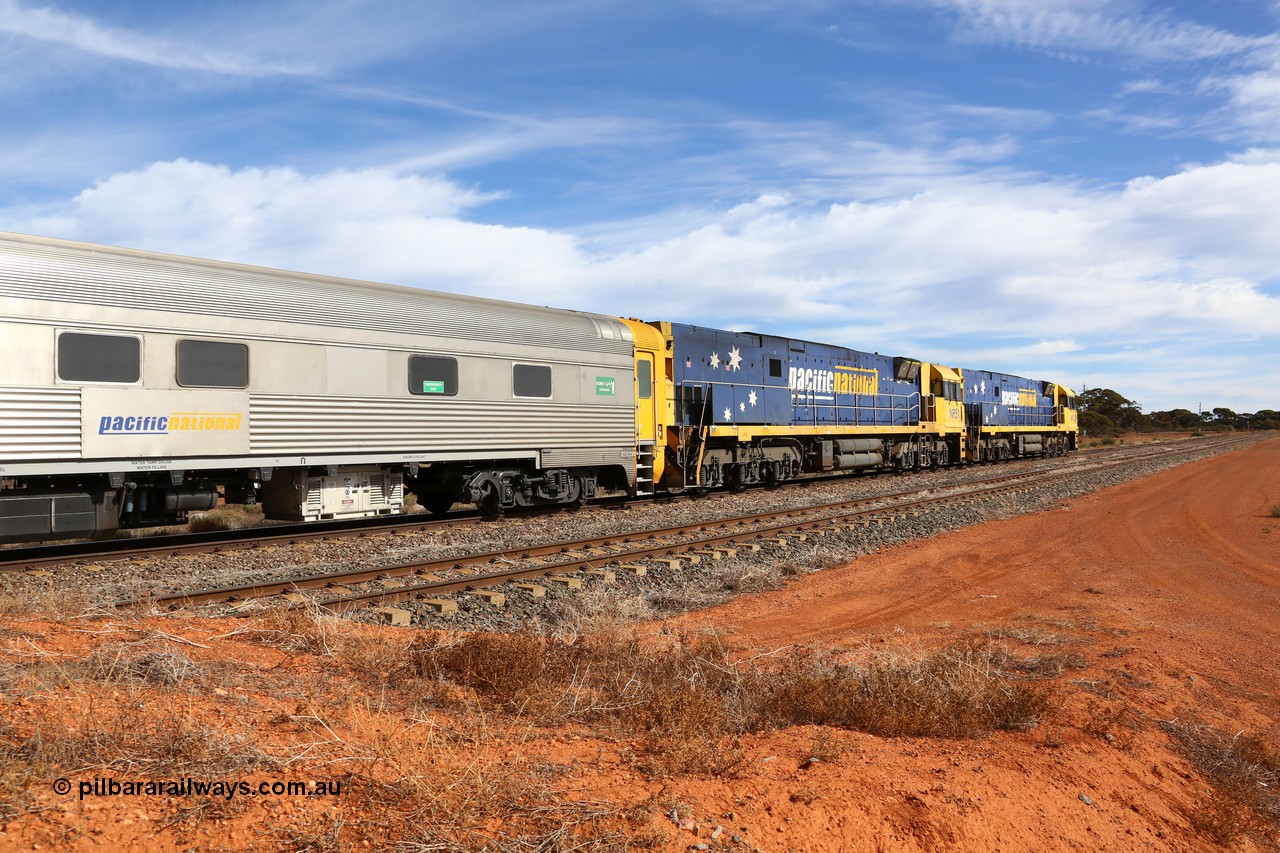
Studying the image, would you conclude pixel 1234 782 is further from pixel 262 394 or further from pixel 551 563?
pixel 262 394

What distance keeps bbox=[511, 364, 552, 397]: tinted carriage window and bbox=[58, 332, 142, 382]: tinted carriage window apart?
6.00m

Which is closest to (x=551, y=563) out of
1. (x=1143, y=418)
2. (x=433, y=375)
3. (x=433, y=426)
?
(x=433, y=426)

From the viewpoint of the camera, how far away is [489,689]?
18.8ft

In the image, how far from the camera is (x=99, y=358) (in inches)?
400

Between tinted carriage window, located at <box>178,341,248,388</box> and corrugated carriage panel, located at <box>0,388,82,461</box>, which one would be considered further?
tinted carriage window, located at <box>178,341,248,388</box>

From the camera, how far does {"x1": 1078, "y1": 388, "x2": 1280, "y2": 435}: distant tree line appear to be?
10494 cm

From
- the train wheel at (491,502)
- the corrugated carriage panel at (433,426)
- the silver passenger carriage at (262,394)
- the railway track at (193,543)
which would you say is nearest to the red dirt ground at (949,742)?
the silver passenger carriage at (262,394)

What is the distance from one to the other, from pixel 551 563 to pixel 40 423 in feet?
20.7

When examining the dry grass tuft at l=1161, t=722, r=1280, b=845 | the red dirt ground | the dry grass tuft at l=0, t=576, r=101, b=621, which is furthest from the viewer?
the dry grass tuft at l=0, t=576, r=101, b=621

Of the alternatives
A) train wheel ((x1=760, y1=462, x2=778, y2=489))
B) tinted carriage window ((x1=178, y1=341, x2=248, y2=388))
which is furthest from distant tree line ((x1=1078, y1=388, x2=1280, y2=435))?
tinted carriage window ((x1=178, y1=341, x2=248, y2=388))

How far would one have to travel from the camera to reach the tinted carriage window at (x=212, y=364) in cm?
1089

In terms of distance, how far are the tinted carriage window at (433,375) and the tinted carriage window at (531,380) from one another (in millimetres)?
1285

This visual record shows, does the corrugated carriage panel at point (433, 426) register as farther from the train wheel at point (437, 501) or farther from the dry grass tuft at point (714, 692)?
the dry grass tuft at point (714, 692)

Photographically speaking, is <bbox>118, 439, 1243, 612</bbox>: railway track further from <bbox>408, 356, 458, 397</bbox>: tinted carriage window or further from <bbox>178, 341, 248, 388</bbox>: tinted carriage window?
<bbox>408, 356, 458, 397</bbox>: tinted carriage window
